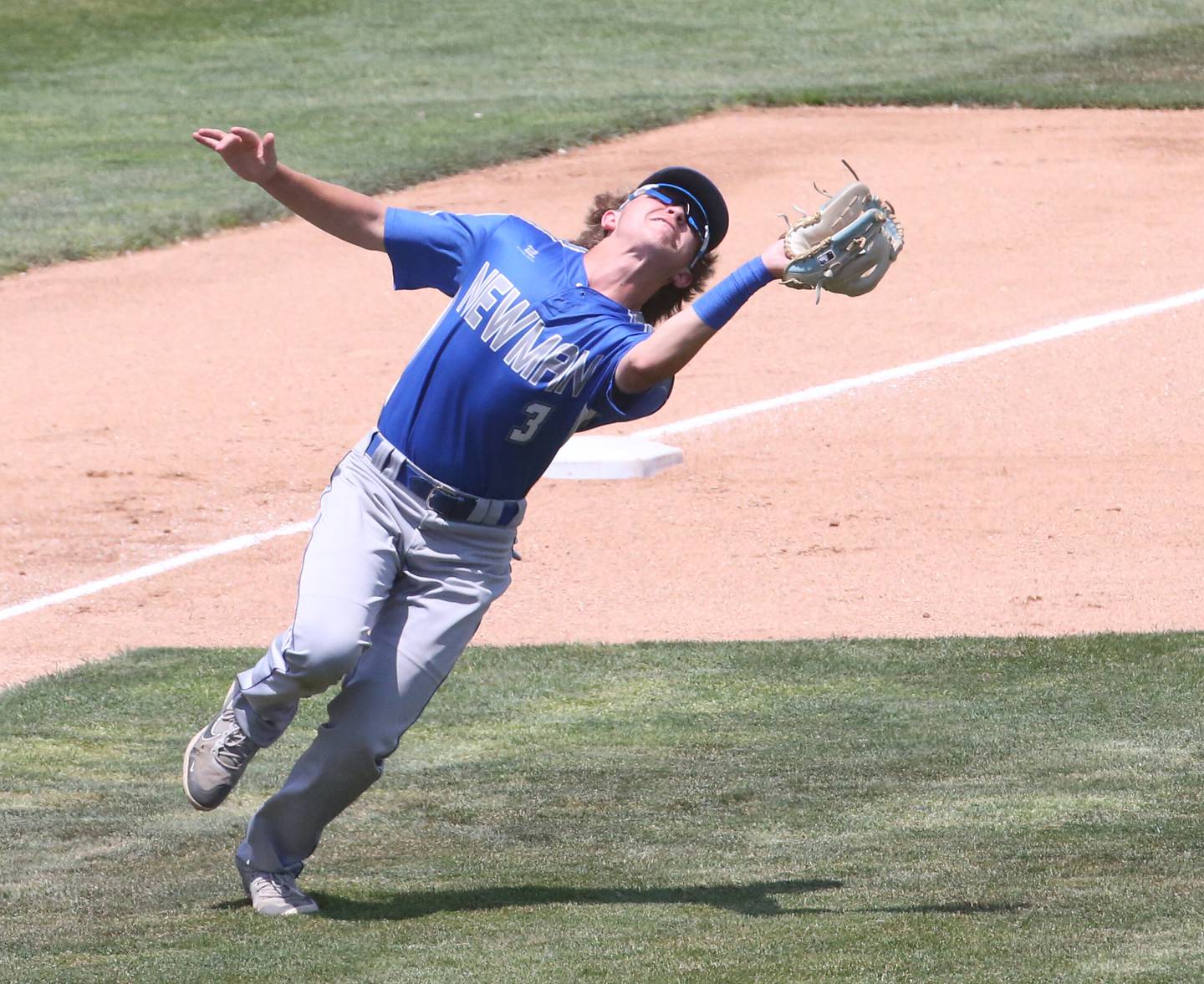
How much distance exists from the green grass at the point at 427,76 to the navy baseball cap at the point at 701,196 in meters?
9.02

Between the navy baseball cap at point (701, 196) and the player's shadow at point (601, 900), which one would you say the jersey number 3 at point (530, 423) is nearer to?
the navy baseball cap at point (701, 196)

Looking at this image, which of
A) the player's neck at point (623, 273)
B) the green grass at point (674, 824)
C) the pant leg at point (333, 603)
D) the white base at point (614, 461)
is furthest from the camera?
the white base at point (614, 461)

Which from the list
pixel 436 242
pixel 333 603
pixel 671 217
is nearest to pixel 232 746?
pixel 333 603

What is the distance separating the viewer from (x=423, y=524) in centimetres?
477

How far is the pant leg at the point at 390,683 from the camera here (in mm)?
4711

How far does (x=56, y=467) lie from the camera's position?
10.3 metres

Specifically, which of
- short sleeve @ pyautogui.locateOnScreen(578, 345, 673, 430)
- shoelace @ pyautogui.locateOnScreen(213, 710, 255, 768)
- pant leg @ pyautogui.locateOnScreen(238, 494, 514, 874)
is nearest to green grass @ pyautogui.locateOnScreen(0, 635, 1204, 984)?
pant leg @ pyautogui.locateOnScreen(238, 494, 514, 874)

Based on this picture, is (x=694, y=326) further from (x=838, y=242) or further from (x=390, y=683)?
(x=390, y=683)

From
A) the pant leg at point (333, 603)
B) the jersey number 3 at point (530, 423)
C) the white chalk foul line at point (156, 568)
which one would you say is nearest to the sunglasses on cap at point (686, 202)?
the jersey number 3 at point (530, 423)

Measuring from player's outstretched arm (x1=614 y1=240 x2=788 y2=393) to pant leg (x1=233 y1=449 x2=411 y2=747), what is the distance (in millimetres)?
660

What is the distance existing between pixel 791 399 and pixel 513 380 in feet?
21.6

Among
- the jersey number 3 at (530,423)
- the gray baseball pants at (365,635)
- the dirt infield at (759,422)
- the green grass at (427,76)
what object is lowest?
the green grass at (427,76)

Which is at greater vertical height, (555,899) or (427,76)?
(555,899)

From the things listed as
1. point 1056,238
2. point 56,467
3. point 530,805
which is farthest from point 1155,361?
point 530,805
